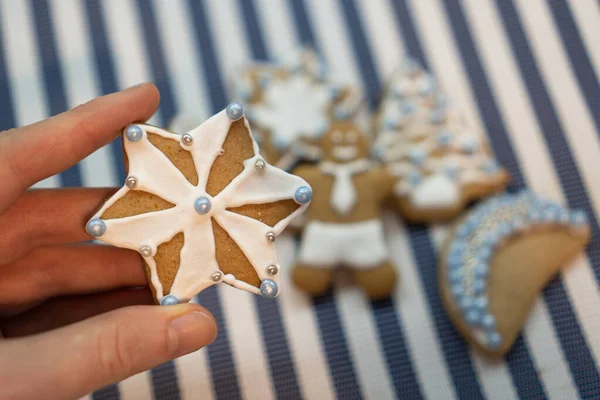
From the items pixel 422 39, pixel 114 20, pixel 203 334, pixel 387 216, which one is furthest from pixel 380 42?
pixel 203 334

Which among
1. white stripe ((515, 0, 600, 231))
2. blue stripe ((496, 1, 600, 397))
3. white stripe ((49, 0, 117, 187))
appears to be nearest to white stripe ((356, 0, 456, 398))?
blue stripe ((496, 1, 600, 397))

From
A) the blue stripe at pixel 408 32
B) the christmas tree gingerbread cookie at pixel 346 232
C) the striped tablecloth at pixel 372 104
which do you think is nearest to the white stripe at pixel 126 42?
the striped tablecloth at pixel 372 104

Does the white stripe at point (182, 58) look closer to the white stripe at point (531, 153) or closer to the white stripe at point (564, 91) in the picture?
the white stripe at point (531, 153)

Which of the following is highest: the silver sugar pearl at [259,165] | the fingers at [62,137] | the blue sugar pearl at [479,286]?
the fingers at [62,137]

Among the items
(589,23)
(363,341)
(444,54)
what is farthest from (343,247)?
(589,23)

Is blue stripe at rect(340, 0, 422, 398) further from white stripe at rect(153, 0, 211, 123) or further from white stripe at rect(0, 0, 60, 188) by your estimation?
white stripe at rect(0, 0, 60, 188)

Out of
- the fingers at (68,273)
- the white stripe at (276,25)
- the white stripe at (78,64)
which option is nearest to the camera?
the fingers at (68,273)

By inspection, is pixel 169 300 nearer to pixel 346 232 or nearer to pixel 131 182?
pixel 131 182
